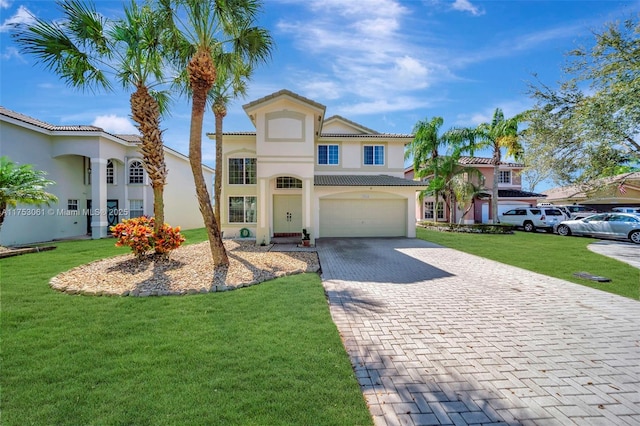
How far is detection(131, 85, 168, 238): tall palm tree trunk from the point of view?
9.54 m

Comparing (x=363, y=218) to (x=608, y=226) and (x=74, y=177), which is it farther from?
(x=74, y=177)

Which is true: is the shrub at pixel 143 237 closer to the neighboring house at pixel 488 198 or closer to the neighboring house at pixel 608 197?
the neighboring house at pixel 608 197

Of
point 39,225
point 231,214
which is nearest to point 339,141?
point 231,214

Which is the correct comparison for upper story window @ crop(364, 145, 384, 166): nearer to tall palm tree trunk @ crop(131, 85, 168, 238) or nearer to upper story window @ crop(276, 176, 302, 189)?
upper story window @ crop(276, 176, 302, 189)

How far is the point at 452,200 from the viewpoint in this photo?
24609 millimetres

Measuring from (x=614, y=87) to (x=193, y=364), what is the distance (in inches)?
683

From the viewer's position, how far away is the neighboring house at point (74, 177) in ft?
50.5

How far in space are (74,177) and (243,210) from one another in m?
12.2

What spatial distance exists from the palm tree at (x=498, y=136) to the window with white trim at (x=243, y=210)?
18.0m

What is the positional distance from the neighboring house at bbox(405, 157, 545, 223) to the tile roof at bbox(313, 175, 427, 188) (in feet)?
38.0

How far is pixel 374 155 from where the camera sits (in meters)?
19.5

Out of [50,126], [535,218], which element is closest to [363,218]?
[535,218]

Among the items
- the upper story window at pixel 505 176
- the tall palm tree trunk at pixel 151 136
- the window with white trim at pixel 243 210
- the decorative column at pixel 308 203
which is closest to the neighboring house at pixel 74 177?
the window with white trim at pixel 243 210

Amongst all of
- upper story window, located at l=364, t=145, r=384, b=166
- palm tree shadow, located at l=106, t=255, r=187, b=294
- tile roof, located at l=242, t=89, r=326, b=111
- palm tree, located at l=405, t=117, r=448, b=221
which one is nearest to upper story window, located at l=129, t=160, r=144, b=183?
tile roof, located at l=242, t=89, r=326, b=111
